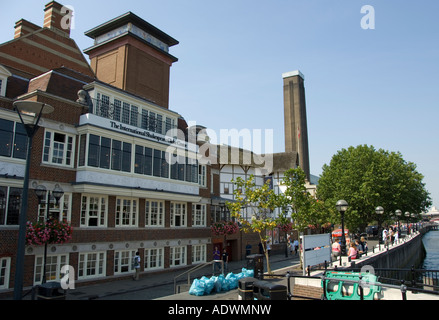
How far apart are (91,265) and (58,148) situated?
22.9 feet

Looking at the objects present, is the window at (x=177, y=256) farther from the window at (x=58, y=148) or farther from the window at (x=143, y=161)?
the window at (x=58, y=148)

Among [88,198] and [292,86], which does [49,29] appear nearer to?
[88,198]

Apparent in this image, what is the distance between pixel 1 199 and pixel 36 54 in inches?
652

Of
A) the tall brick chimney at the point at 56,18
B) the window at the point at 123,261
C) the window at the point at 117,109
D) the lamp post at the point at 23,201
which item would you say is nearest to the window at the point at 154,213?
the window at the point at 123,261

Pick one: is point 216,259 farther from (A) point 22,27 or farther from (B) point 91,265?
(A) point 22,27

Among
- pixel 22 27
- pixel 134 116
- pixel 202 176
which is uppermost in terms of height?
pixel 22 27

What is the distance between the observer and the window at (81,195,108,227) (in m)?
19.8

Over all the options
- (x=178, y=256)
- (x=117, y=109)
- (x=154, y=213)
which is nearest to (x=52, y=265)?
(x=154, y=213)

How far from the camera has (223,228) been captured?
1197 inches

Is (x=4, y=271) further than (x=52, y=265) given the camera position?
No

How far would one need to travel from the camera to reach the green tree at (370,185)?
44906 millimetres

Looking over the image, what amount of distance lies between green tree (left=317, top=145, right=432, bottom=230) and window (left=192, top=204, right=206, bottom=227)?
2274 cm

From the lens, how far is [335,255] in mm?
21141
